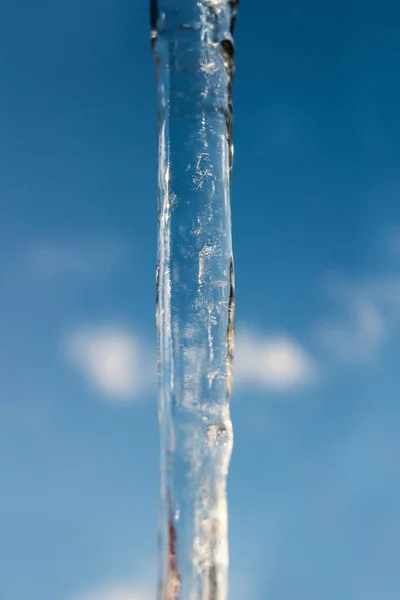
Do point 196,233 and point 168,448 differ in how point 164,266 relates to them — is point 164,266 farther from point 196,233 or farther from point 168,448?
point 168,448

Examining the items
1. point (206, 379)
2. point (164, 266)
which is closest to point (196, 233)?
point (164, 266)

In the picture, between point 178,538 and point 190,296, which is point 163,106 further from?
point 178,538

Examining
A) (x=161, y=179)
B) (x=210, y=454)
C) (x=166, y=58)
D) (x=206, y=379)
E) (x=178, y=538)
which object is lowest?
(x=178, y=538)

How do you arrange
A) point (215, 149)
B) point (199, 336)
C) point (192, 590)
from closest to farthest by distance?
point (192, 590) → point (199, 336) → point (215, 149)

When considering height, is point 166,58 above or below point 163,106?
above

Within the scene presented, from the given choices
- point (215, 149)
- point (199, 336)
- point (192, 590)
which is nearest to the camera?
point (192, 590)

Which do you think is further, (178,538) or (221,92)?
(221,92)

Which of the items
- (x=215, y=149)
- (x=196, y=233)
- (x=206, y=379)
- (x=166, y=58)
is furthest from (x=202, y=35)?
(x=206, y=379)
